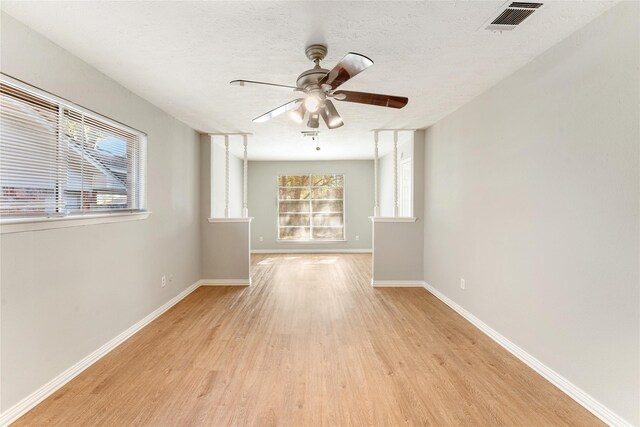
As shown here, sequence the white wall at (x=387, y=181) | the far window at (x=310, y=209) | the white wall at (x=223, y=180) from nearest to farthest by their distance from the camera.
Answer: the white wall at (x=223, y=180)
the white wall at (x=387, y=181)
the far window at (x=310, y=209)

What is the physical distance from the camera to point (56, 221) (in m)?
2.03

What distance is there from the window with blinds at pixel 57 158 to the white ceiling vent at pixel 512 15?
2.93 meters

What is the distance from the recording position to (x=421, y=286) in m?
4.50

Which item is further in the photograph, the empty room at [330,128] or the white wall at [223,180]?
the white wall at [223,180]

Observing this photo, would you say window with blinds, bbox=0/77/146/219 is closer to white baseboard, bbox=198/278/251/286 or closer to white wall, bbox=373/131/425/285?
white baseboard, bbox=198/278/251/286

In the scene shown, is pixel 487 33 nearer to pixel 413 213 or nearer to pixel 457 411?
pixel 457 411

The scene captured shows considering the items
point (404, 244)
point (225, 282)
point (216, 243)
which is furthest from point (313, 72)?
point (225, 282)

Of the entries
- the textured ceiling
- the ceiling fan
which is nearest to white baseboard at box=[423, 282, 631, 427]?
the ceiling fan

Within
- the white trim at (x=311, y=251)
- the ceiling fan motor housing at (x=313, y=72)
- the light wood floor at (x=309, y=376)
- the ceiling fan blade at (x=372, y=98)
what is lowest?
the light wood floor at (x=309, y=376)

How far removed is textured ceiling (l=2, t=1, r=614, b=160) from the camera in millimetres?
1703

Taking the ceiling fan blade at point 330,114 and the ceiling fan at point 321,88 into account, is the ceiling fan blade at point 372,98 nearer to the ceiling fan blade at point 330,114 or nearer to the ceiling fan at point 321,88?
the ceiling fan at point 321,88

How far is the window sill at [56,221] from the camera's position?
5.67 feet

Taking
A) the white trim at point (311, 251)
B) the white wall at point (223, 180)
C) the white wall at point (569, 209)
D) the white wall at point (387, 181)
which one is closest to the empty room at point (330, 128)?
the white wall at point (569, 209)

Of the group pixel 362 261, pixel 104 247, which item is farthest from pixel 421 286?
pixel 104 247
